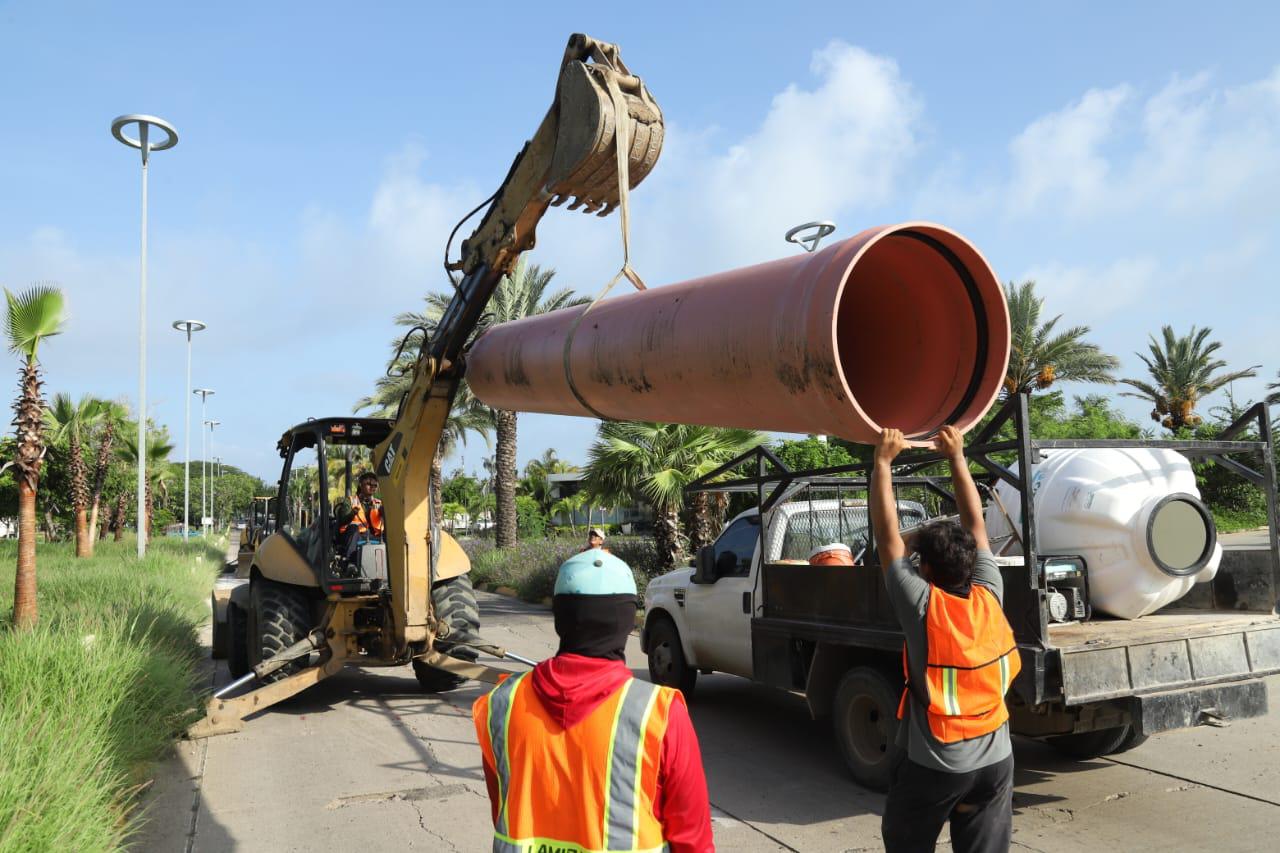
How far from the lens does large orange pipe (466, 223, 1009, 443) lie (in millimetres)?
3131

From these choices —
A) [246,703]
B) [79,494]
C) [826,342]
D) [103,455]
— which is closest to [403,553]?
[246,703]

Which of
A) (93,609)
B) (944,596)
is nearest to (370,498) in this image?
(93,609)

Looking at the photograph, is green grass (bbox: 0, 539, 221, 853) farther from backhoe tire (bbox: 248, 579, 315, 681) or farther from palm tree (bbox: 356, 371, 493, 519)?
palm tree (bbox: 356, 371, 493, 519)

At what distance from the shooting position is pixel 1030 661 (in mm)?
5031

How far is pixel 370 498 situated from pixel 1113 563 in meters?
6.65

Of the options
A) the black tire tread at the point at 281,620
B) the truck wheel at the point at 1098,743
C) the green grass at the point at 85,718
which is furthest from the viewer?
the black tire tread at the point at 281,620

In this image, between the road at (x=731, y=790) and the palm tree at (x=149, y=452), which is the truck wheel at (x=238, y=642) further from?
the palm tree at (x=149, y=452)

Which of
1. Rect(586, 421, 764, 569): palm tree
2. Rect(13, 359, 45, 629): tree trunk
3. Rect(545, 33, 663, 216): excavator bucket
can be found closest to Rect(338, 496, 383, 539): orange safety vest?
Rect(13, 359, 45, 629): tree trunk

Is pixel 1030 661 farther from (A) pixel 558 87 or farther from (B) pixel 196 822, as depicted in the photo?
(B) pixel 196 822

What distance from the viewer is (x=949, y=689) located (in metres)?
3.39

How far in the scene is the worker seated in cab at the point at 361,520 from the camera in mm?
9250

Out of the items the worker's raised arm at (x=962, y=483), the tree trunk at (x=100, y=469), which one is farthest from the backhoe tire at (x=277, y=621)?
the tree trunk at (x=100, y=469)

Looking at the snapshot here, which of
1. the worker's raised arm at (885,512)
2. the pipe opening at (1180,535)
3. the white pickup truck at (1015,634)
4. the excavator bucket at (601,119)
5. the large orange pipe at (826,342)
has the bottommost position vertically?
the white pickup truck at (1015,634)

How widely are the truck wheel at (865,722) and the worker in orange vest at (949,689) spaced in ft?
7.93
